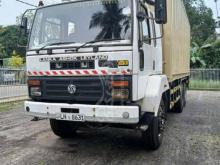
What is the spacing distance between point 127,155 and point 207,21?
51199 millimetres

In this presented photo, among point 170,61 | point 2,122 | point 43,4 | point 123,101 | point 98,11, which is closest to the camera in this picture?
point 123,101

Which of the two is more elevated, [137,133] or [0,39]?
[0,39]

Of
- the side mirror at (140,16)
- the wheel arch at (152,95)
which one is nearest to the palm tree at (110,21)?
the side mirror at (140,16)

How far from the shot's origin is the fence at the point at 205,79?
2169 cm

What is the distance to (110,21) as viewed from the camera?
19.3ft

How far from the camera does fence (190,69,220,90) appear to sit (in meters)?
21.7

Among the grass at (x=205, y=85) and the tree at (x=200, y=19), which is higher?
the tree at (x=200, y=19)

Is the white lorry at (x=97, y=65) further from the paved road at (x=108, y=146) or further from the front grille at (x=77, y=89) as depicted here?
the paved road at (x=108, y=146)

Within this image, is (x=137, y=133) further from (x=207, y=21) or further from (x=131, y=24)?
(x=207, y=21)

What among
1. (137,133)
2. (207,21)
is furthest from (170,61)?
(207,21)

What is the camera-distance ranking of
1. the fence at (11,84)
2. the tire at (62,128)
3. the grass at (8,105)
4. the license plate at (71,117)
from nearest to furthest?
1. the license plate at (71,117)
2. the tire at (62,128)
3. the grass at (8,105)
4. the fence at (11,84)

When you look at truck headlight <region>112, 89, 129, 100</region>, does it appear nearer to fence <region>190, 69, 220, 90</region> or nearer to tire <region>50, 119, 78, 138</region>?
tire <region>50, 119, 78, 138</region>

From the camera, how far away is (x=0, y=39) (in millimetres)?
54781

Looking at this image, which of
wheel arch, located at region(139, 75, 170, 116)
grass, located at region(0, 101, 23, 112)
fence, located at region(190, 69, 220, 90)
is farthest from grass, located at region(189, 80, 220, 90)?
wheel arch, located at region(139, 75, 170, 116)
